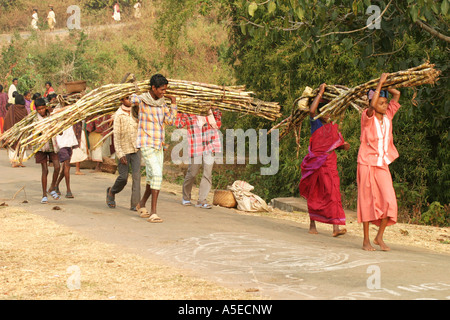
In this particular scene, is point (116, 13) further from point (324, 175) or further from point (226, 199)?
point (324, 175)

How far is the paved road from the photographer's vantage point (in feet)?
17.7

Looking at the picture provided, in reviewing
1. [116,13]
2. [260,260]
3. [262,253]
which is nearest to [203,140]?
[262,253]

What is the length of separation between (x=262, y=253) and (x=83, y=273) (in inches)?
76.5

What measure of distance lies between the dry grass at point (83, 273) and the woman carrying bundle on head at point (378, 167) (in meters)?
2.52

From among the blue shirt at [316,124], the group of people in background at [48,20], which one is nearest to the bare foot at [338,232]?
the blue shirt at [316,124]

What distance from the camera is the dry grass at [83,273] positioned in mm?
5203

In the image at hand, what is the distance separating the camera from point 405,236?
9078mm

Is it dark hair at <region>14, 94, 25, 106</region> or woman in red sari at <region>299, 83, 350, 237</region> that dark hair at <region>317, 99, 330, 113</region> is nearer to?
woman in red sari at <region>299, 83, 350, 237</region>

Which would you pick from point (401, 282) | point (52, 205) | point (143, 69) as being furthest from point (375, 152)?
point (143, 69)

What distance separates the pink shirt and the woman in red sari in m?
1.15

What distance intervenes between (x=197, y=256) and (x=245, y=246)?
0.77m

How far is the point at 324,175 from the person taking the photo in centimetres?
857
